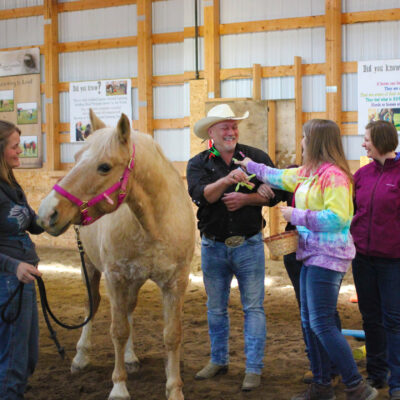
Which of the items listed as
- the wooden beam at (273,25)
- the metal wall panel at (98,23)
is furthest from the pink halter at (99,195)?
the metal wall panel at (98,23)

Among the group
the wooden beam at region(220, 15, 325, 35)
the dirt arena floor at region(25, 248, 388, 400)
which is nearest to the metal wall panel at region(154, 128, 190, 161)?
the wooden beam at region(220, 15, 325, 35)

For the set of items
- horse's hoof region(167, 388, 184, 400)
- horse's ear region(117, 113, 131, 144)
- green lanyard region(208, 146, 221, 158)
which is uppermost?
horse's ear region(117, 113, 131, 144)

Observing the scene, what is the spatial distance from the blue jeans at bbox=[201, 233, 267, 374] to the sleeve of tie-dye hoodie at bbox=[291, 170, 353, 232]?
732 millimetres

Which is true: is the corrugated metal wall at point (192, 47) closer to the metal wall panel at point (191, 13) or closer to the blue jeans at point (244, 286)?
the metal wall panel at point (191, 13)

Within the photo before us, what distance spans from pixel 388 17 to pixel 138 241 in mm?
6532

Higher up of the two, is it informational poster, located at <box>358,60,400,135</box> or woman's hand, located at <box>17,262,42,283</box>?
informational poster, located at <box>358,60,400,135</box>

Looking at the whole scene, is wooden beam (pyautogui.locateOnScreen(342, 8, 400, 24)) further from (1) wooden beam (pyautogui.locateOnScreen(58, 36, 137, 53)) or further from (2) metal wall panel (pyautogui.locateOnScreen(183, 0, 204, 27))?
(1) wooden beam (pyautogui.locateOnScreen(58, 36, 137, 53))

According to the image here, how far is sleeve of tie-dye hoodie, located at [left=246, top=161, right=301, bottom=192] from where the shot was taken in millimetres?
2918

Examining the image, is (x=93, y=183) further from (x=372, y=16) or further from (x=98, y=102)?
(x=98, y=102)

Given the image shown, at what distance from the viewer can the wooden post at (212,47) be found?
856 cm

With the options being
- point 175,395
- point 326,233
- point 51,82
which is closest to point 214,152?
point 326,233

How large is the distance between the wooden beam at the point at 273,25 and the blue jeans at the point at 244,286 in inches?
230

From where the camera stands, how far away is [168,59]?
9594 millimetres

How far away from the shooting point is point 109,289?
120 inches
